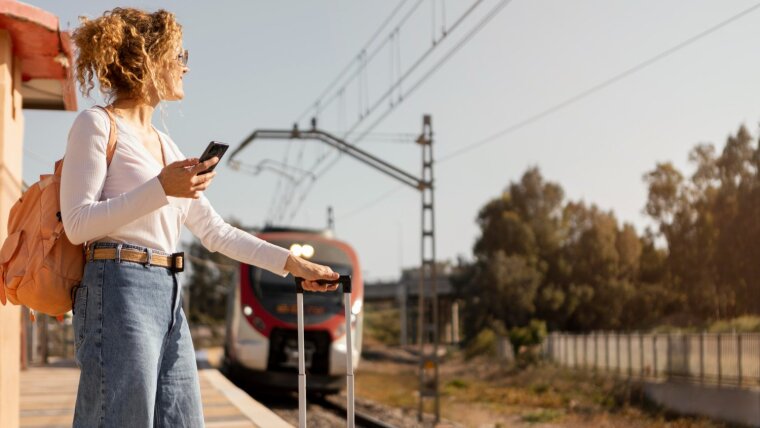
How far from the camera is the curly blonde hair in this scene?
2547 mm

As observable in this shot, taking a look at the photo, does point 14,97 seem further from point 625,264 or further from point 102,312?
point 625,264

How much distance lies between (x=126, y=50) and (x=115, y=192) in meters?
0.40

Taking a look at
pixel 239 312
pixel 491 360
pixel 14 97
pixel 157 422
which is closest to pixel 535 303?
pixel 491 360

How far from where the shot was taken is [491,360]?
1694 inches

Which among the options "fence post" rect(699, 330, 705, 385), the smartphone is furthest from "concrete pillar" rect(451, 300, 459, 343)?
the smartphone

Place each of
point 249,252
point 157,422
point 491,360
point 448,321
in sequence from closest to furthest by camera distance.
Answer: point 157,422 < point 249,252 < point 491,360 < point 448,321

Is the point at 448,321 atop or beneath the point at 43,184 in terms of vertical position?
beneath

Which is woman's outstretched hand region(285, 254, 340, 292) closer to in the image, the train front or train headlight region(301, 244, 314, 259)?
the train front

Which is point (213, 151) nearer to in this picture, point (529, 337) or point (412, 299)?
point (529, 337)

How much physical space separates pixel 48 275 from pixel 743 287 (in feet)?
123

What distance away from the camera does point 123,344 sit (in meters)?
2.35

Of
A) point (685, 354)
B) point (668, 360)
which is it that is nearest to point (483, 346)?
point (668, 360)

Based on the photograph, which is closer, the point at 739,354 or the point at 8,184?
the point at 8,184

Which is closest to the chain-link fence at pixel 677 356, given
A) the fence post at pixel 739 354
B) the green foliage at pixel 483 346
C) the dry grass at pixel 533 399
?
the fence post at pixel 739 354
